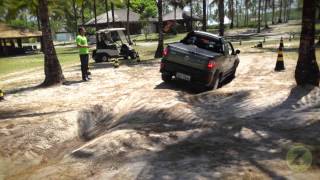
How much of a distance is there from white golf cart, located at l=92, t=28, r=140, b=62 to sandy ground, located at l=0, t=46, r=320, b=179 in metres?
11.4

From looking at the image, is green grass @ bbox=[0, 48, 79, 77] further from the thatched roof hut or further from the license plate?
the license plate

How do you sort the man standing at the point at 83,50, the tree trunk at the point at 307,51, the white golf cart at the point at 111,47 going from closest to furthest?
the tree trunk at the point at 307,51
the man standing at the point at 83,50
the white golf cart at the point at 111,47

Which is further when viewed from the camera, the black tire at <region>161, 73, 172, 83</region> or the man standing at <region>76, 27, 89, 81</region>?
the man standing at <region>76, 27, 89, 81</region>

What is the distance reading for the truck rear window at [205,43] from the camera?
1331 cm

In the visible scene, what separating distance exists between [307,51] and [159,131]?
17.4 feet

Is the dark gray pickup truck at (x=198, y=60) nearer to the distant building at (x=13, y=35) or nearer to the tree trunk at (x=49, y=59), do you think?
the tree trunk at (x=49, y=59)

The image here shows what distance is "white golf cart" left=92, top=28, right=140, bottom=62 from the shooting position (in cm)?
2544

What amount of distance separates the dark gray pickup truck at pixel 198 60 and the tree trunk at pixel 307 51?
2459 millimetres

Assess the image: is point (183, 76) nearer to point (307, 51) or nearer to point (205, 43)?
point (205, 43)

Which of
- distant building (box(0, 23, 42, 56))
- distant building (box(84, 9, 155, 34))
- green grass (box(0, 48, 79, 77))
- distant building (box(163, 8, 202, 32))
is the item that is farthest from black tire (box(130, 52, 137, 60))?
distant building (box(163, 8, 202, 32))

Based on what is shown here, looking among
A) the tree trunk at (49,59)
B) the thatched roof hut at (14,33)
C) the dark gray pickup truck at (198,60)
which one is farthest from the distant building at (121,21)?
the dark gray pickup truck at (198,60)

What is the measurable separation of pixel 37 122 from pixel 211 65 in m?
5.25

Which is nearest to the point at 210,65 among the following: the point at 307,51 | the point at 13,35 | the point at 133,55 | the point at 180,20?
the point at 307,51

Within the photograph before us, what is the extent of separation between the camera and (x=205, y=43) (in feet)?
44.1
